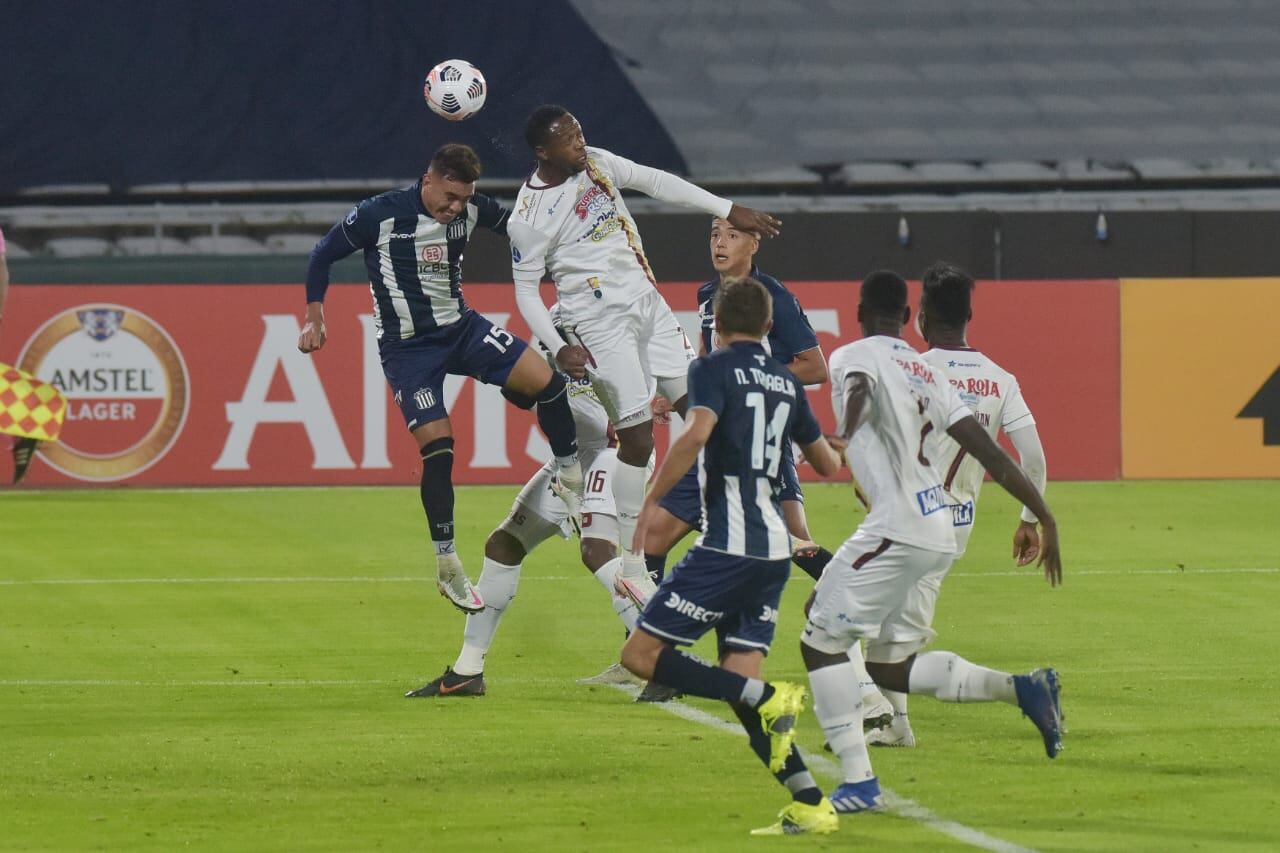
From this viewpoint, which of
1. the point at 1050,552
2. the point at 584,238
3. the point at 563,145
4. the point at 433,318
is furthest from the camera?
the point at 433,318

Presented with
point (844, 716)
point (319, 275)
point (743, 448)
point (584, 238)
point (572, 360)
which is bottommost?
point (844, 716)

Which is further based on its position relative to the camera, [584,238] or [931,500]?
[584,238]

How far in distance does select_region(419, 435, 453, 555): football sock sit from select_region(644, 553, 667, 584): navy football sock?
937 mm

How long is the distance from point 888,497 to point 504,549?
3.11 meters

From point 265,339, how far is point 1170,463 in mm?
8591

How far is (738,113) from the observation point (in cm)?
2639

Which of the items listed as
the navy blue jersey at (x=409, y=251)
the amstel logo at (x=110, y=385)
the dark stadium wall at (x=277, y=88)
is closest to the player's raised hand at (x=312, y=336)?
the navy blue jersey at (x=409, y=251)

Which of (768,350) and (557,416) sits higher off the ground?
(768,350)

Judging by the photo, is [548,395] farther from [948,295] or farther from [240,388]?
[240,388]

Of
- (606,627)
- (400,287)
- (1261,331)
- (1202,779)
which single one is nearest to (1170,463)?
(1261,331)

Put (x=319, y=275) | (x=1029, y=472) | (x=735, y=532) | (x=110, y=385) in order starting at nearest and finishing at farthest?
(x=735, y=532) < (x=1029, y=472) < (x=319, y=275) < (x=110, y=385)

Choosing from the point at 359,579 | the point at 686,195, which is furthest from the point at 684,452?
the point at 359,579

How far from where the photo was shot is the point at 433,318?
389 inches

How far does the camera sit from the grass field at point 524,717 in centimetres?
633
